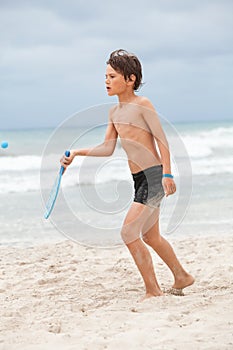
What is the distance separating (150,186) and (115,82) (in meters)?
0.75

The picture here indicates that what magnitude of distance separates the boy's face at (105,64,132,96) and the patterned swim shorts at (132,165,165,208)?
22.9 inches

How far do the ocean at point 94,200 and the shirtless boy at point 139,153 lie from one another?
2.27ft

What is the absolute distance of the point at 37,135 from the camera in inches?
1191

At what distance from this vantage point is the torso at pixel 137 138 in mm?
3971

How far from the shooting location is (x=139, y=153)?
3.99 m

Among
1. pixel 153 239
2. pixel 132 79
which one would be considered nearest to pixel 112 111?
pixel 132 79

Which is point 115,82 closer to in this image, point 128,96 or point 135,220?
point 128,96

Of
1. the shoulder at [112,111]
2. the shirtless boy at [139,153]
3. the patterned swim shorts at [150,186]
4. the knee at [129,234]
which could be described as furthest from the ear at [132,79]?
the knee at [129,234]

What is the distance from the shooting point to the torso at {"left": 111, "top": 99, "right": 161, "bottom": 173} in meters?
3.97

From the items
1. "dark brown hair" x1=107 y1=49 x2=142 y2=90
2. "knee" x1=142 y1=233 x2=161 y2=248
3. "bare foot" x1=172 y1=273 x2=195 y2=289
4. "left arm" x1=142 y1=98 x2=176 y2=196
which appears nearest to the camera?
"left arm" x1=142 y1=98 x2=176 y2=196

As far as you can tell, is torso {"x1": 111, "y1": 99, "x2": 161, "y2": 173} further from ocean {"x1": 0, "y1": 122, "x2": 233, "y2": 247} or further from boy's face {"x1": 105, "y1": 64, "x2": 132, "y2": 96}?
ocean {"x1": 0, "y1": 122, "x2": 233, "y2": 247}

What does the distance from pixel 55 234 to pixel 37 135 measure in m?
23.4

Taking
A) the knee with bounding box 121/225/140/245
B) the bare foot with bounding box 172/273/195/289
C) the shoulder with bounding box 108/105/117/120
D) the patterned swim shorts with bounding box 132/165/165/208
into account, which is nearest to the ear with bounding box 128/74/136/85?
the shoulder with bounding box 108/105/117/120

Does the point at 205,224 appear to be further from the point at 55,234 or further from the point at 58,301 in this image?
the point at 58,301
